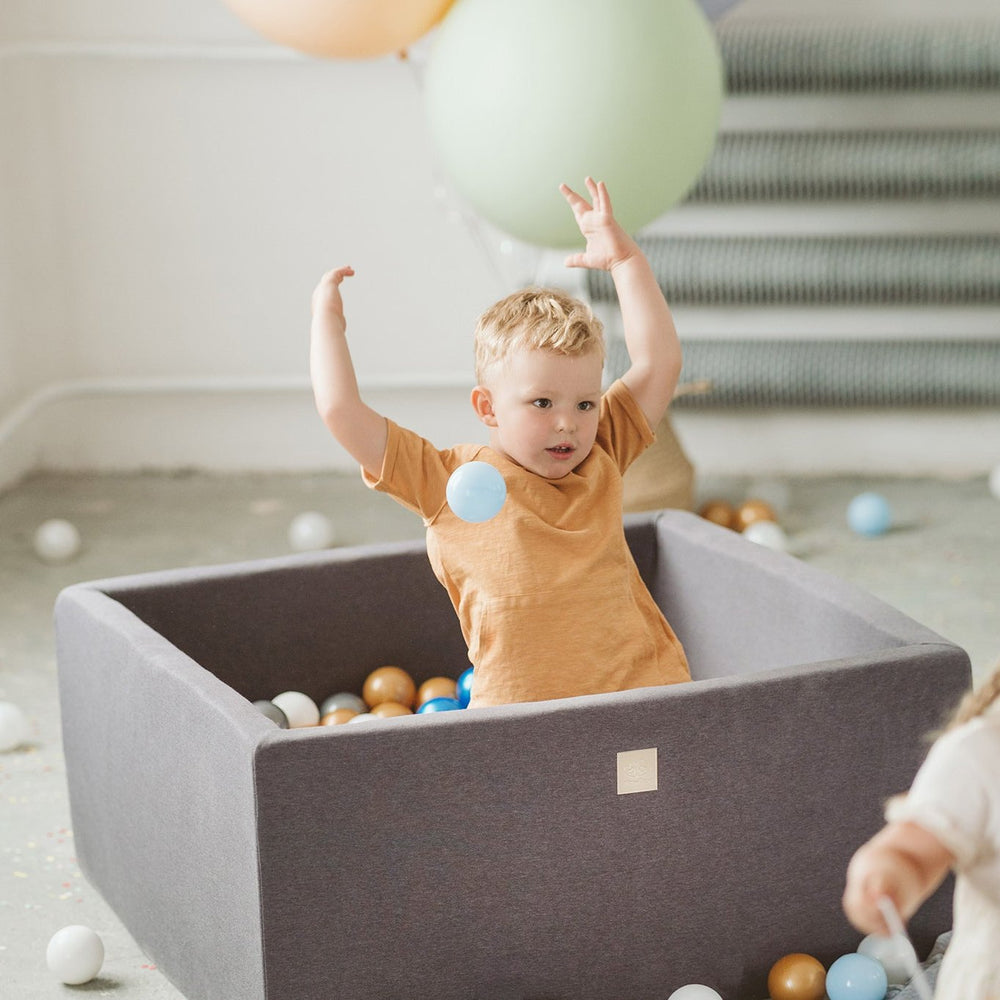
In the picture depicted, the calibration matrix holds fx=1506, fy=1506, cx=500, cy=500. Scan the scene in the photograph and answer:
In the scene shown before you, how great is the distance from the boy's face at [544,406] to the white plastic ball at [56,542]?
169cm

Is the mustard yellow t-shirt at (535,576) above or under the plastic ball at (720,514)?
above

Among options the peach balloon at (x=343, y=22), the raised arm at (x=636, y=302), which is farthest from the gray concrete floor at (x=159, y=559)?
the peach balloon at (x=343, y=22)

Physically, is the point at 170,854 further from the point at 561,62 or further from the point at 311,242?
the point at 311,242

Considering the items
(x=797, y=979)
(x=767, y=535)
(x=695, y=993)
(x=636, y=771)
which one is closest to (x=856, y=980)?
(x=797, y=979)

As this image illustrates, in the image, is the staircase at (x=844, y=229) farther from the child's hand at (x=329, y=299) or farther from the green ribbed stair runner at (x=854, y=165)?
the child's hand at (x=329, y=299)

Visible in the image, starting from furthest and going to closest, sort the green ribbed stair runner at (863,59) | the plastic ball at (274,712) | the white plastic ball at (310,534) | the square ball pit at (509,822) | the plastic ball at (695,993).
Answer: the green ribbed stair runner at (863,59) → the white plastic ball at (310,534) → the plastic ball at (274,712) → the plastic ball at (695,993) → the square ball pit at (509,822)

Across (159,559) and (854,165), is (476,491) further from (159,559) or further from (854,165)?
(854,165)

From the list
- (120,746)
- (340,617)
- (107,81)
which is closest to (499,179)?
(340,617)

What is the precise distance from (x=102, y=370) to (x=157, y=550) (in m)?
0.79

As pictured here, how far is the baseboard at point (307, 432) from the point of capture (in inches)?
146

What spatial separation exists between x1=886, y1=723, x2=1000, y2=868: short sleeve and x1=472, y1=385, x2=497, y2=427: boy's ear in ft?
2.56

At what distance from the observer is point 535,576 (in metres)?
1.64

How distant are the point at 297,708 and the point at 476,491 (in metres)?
0.60

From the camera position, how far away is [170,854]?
62.1 inches
